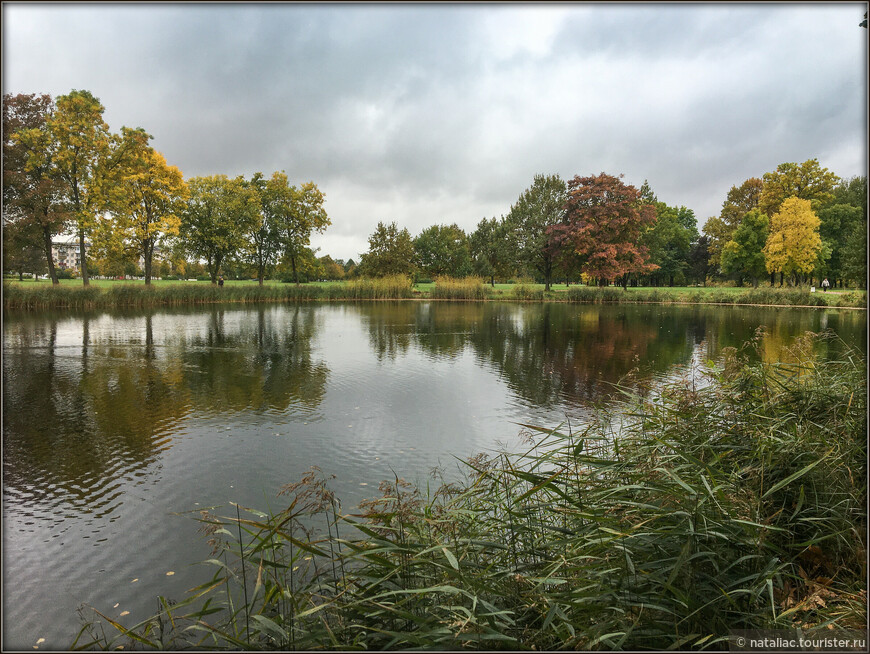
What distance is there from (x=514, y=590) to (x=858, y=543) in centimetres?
220

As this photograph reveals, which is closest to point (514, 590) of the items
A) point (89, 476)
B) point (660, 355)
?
point (89, 476)

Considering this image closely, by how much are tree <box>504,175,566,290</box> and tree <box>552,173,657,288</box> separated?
9.63 ft

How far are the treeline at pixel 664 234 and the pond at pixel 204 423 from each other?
2577 centimetres

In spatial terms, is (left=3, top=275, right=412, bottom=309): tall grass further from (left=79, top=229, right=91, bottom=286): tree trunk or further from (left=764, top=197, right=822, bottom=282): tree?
(left=764, top=197, right=822, bottom=282): tree

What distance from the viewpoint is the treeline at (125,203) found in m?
22.1

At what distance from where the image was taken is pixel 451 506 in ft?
12.9

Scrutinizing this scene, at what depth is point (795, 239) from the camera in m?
40.1

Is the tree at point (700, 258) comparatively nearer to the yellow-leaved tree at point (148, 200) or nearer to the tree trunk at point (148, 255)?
the yellow-leaved tree at point (148, 200)

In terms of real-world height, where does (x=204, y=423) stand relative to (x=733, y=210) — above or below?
below

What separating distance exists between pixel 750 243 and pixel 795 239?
823cm

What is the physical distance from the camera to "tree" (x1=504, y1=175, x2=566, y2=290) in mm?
46375

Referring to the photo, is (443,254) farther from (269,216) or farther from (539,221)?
(269,216)

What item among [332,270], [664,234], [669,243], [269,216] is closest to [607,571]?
[269,216]

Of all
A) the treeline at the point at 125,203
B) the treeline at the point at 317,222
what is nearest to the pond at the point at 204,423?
the treeline at the point at 125,203
